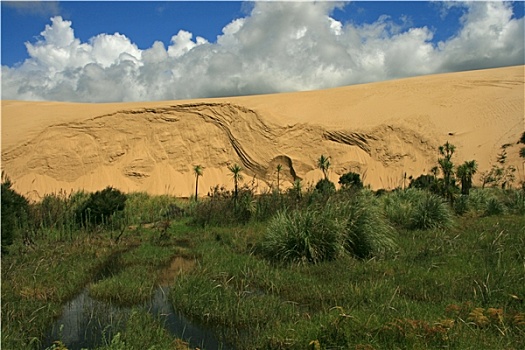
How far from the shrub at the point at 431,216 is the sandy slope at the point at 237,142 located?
749 inches

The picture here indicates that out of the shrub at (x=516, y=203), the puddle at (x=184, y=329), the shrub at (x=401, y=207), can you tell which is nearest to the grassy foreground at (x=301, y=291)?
the puddle at (x=184, y=329)

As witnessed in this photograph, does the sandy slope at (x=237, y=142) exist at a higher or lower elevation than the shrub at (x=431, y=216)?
higher

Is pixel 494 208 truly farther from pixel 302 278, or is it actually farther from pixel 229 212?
pixel 302 278

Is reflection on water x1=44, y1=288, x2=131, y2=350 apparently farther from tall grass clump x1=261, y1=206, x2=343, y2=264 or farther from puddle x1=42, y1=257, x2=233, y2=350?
tall grass clump x1=261, y1=206, x2=343, y2=264

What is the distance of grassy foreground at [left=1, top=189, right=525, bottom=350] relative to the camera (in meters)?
4.67

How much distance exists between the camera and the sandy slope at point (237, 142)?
1253 inches

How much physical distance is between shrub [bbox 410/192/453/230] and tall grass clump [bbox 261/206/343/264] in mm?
Result: 3981

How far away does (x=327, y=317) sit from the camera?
5238 mm

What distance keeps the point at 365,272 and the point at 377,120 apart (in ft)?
98.2

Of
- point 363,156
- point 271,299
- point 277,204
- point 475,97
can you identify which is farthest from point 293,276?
point 475,97

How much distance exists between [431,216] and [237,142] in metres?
23.4

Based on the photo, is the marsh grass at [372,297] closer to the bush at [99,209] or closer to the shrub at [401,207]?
the shrub at [401,207]

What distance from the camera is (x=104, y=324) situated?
568 cm

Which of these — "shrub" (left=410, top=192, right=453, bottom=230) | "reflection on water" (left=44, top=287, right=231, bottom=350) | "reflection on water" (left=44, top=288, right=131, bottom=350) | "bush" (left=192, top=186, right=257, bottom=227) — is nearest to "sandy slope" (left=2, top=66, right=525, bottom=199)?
"bush" (left=192, top=186, right=257, bottom=227)
